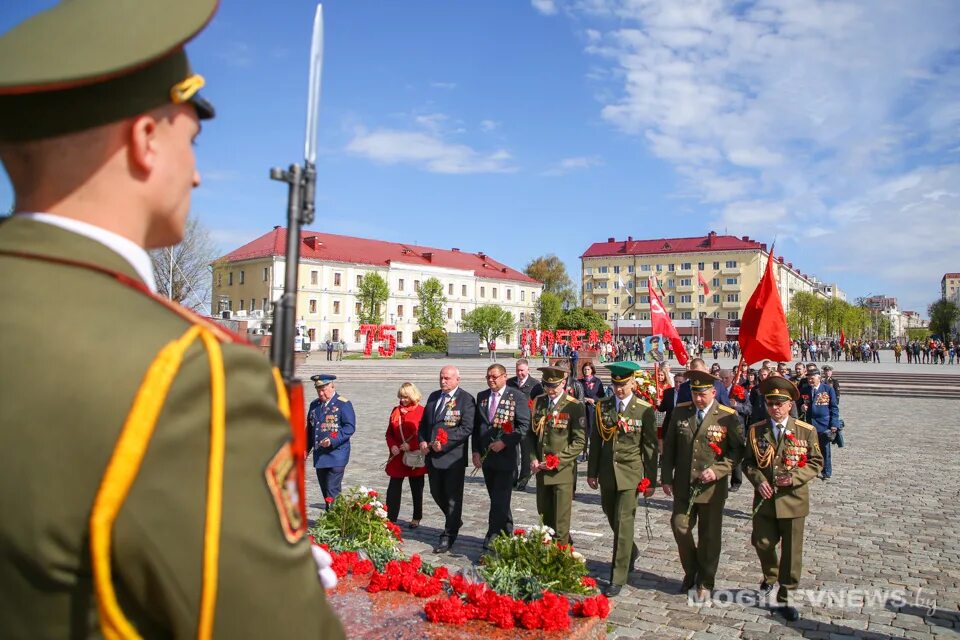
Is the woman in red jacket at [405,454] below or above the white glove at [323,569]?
below

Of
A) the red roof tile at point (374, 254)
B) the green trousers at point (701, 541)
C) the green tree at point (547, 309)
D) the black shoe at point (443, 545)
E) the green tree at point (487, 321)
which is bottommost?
the black shoe at point (443, 545)

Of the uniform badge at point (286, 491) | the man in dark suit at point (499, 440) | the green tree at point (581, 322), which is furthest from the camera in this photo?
the green tree at point (581, 322)

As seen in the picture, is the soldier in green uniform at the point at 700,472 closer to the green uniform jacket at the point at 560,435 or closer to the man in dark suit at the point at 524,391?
the green uniform jacket at the point at 560,435

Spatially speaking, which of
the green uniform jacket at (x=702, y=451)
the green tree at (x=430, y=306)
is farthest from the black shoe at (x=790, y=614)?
the green tree at (x=430, y=306)

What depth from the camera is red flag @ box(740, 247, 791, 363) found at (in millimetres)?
10398

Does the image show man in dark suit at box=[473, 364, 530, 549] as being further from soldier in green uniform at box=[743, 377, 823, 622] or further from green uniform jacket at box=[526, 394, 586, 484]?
soldier in green uniform at box=[743, 377, 823, 622]

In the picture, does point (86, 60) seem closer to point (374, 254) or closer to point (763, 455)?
point (763, 455)

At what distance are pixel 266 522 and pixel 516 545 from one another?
181 inches

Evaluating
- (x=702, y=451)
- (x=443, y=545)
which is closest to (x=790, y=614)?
(x=702, y=451)

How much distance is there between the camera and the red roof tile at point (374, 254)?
71750 mm

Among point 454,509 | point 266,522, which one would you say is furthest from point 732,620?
point 266,522

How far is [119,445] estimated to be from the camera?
928mm

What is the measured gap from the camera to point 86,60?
1006 millimetres

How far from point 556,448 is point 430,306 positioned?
67.6 metres
